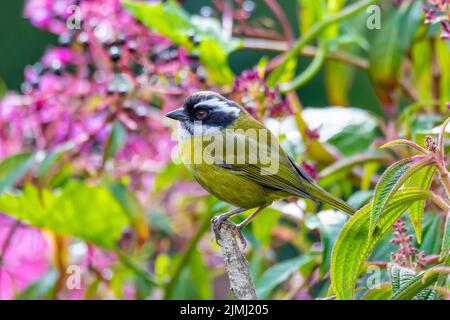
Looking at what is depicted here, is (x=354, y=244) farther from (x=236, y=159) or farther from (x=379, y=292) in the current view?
(x=236, y=159)

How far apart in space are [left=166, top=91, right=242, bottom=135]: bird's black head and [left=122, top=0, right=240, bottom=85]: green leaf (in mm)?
209

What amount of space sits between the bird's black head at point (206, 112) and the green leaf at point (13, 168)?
48cm

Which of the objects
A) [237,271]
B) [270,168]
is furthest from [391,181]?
[270,168]

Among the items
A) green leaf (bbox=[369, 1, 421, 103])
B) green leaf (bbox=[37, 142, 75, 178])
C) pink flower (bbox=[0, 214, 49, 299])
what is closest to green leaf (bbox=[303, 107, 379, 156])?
green leaf (bbox=[369, 1, 421, 103])

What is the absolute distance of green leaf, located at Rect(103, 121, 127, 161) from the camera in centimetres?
216

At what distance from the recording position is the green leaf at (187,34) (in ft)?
7.23

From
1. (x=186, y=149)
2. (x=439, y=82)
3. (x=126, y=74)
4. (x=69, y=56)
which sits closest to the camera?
(x=186, y=149)

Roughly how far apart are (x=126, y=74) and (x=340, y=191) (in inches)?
29.5

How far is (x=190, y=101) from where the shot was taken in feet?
6.78

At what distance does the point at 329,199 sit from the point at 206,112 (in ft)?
1.35

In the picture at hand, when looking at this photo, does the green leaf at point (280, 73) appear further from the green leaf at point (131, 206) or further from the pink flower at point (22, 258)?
the pink flower at point (22, 258)

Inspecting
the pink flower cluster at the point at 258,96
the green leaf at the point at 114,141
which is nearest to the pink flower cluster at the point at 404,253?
the pink flower cluster at the point at 258,96
